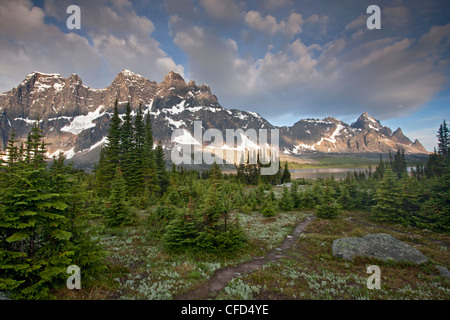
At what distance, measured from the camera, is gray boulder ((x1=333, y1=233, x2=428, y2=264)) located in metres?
12.8

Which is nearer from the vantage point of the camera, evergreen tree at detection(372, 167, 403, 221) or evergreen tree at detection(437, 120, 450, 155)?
evergreen tree at detection(372, 167, 403, 221)

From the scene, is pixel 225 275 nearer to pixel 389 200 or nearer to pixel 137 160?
pixel 389 200

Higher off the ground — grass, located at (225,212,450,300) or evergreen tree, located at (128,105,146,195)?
evergreen tree, located at (128,105,146,195)

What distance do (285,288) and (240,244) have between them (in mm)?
5364

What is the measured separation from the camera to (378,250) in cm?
1345

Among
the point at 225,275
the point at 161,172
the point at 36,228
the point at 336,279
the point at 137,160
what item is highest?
the point at 137,160

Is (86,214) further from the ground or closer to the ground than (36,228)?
further from the ground

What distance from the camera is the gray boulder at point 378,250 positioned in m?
12.8

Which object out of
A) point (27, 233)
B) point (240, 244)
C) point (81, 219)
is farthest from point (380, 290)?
point (27, 233)

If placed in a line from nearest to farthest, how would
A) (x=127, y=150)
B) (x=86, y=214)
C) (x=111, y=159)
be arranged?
(x=86, y=214)
(x=111, y=159)
(x=127, y=150)

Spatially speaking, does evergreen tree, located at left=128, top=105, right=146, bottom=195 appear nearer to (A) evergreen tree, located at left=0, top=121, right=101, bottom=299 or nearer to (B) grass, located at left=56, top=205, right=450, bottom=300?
(B) grass, located at left=56, top=205, right=450, bottom=300

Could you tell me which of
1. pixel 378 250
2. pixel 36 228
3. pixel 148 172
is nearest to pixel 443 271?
pixel 378 250

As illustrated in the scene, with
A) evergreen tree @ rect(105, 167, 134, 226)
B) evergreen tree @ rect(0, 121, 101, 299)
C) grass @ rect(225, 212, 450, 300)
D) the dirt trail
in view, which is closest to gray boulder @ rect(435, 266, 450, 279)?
grass @ rect(225, 212, 450, 300)

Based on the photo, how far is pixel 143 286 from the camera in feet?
28.0
